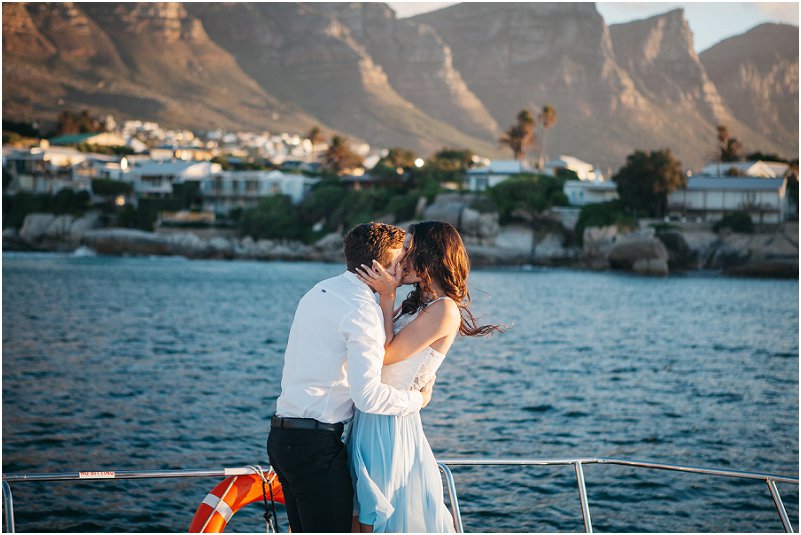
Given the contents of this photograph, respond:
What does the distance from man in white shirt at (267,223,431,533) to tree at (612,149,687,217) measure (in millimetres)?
81523

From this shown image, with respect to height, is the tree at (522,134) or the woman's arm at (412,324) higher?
the tree at (522,134)

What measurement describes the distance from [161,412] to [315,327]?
19863 mm

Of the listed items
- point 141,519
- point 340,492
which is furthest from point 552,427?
point 340,492

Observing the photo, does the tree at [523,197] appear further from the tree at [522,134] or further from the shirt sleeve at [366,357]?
the shirt sleeve at [366,357]

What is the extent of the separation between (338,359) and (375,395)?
0.25 meters

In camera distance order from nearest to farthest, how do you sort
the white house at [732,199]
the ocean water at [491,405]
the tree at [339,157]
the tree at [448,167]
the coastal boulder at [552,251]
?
1. the ocean water at [491,405]
2. the white house at [732,199]
3. the coastal boulder at [552,251]
4. the tree at [448,167]
5. the tree at [339,157]

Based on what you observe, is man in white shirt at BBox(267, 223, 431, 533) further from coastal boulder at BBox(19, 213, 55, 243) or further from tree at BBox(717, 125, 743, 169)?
tree at BBox(717, 125, 743, 169)

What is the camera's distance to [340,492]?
4594 millimetres

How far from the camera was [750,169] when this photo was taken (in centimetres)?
9756

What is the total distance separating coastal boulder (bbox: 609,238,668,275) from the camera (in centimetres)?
7938

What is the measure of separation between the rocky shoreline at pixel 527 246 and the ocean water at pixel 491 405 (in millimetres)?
23217

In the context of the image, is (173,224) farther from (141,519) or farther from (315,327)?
(315,327)

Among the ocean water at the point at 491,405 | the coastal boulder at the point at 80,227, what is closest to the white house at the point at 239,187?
the coastal boulder at the point at 80,227

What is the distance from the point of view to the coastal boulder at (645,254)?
7938 centimetres
